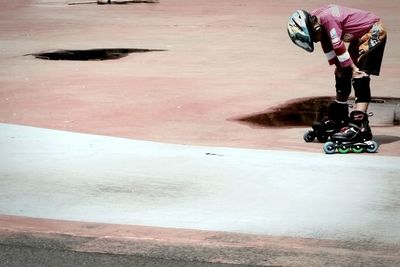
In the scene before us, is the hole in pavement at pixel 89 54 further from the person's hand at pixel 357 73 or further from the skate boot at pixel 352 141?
the skate boot at pixel 352 141

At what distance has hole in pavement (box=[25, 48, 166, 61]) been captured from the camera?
1912cm

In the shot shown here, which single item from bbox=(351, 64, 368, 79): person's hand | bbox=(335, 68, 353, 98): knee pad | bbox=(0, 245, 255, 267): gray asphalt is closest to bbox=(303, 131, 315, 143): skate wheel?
bbox=(335, 68, 353, 98): knee pad

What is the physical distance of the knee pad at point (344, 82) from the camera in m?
9.58

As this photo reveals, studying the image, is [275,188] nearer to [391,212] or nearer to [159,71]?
[391,212]

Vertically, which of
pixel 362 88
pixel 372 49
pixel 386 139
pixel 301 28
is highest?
pixel 301 28

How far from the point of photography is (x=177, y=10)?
31969 millimetres

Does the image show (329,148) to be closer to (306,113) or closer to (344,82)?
(344,82)

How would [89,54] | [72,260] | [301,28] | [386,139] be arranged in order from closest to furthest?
1. [72,260]
2. [301,28]
3. [386,139]
4. [89,54]

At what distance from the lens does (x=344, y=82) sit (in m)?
9.67

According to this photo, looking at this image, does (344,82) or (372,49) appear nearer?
(372,49)

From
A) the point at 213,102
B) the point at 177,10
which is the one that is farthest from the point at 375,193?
the point at 177,10

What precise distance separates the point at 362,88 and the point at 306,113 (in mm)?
2692

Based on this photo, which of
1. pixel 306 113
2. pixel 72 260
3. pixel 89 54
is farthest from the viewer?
pixel 89 54


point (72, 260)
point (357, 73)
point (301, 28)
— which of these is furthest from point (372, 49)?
point (72, 260)
